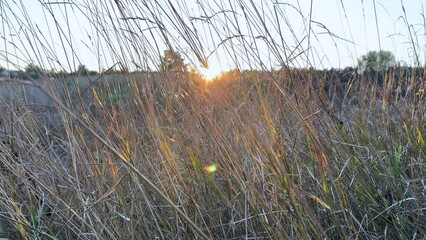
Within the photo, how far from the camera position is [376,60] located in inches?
94.6

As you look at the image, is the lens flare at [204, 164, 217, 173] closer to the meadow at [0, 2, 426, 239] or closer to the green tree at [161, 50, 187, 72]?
the meadow at [0, 2, 426, 239]

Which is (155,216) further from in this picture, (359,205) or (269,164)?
(359,205)

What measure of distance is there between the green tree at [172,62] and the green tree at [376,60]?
1.15 meters

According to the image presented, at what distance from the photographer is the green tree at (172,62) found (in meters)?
1.32

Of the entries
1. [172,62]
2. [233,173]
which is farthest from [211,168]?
[172,62]

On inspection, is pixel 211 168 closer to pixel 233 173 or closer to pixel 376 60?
pixel 233 173

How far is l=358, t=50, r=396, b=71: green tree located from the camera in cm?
227

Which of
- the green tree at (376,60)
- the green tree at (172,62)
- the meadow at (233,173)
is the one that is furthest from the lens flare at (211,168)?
the green tree at (376,60)

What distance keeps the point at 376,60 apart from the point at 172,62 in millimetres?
1374

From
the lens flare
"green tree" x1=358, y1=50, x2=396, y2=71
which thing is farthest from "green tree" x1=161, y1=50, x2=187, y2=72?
"green tree" x1=358, y1=50, x2=396, y2=71

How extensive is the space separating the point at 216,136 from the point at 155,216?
35 cm

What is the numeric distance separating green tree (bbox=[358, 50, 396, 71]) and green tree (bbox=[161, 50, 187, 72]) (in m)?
1.15

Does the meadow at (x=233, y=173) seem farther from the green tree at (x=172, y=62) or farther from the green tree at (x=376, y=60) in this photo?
the green tree at (x=376, y=60)

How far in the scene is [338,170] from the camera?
130 cm
